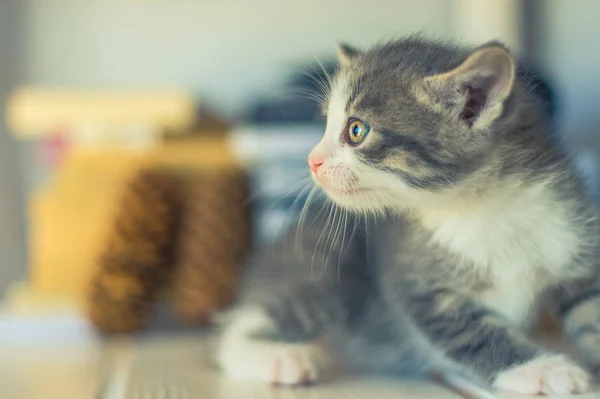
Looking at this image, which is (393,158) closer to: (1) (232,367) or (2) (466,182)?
(2) (466,182)

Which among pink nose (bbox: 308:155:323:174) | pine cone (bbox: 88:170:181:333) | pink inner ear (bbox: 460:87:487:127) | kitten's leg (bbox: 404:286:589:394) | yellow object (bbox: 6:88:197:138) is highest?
pink inner ear (bbox: 460:87:487:127)

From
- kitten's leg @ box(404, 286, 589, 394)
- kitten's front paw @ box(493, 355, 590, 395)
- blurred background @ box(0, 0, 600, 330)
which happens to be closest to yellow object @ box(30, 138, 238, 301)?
blurred background @ box(0, 0, 600, 330)

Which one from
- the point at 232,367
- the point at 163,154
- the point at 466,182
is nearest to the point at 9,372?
the point at 232,367

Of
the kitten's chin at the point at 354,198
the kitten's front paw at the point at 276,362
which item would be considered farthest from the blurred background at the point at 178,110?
the kitten's front paw at the point at 276,362

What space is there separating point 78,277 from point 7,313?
0.48 feet

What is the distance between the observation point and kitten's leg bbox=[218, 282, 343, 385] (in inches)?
35.3

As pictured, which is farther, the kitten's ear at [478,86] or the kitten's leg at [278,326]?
the kitten's leg at [278,326]

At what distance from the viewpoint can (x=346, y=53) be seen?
0.89 meters

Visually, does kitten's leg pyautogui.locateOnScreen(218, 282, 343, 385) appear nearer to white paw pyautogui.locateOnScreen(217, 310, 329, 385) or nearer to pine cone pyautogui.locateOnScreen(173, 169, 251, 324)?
white paw pyautogui.locateOnScreen(217, 310, 329, 385)

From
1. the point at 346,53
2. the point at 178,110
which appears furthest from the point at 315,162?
the point at 178,110

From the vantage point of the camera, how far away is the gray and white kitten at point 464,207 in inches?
30.1

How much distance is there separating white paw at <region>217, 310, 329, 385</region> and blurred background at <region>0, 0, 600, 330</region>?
31cm

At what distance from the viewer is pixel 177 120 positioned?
142 cm

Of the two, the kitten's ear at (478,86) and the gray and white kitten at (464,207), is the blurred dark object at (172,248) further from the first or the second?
the kitten's ear at (478,86)
